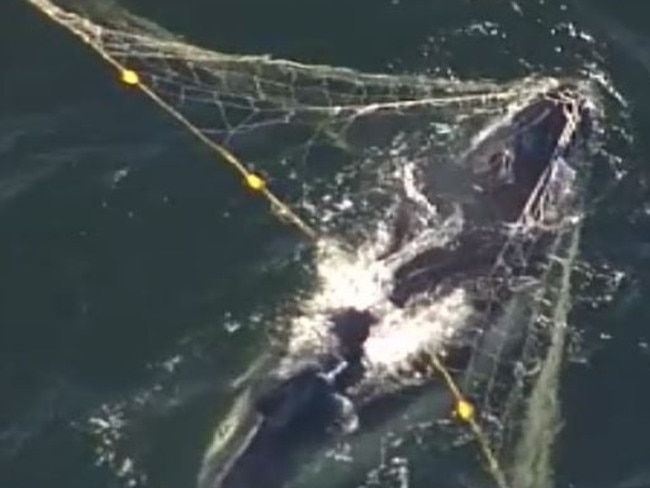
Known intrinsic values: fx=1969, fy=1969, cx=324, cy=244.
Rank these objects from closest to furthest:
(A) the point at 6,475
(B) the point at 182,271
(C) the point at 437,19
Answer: (A) the point at 6,475 → (B) the point at 182,271 → (C) the point at 437,19

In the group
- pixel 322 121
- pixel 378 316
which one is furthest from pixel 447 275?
pixel 322 121

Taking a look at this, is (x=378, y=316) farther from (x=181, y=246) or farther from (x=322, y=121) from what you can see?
(x=322, y=121)

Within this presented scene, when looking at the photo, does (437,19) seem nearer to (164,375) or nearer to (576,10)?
(576,10)

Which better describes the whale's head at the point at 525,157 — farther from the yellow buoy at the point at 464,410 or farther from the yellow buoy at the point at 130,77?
the yellow buoy at the point at 130,77

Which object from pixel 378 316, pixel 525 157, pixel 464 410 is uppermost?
pixel 525 157

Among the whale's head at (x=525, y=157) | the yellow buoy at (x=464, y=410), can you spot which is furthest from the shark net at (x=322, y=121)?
the yellow buoy at (x=464, y=410)

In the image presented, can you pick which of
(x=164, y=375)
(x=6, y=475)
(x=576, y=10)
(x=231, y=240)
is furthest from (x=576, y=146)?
(x=6, y=475)
